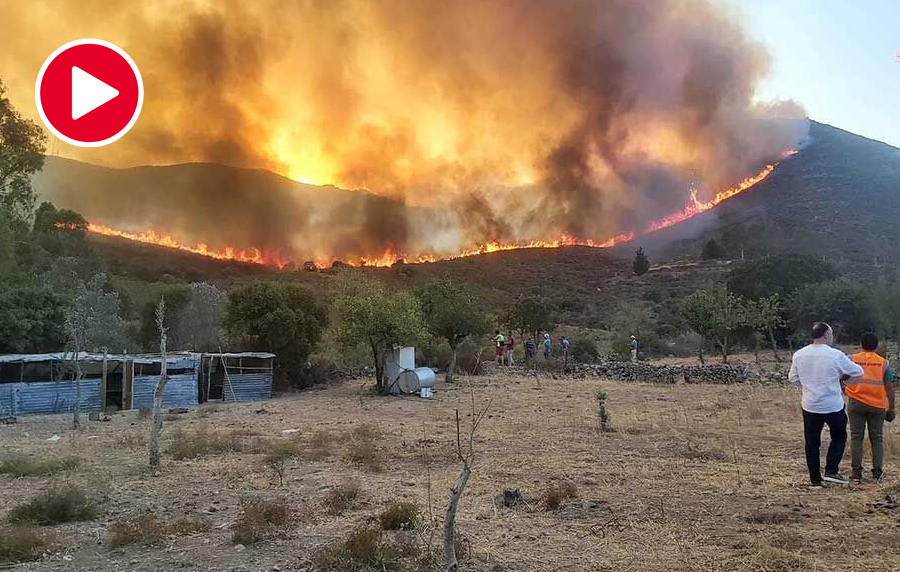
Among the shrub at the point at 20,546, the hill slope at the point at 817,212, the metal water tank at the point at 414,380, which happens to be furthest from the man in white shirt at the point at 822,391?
the hill slope at the point at 817,212

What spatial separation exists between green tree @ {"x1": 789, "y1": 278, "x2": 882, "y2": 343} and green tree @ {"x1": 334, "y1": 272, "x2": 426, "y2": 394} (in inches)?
969

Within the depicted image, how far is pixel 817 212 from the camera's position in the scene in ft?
242

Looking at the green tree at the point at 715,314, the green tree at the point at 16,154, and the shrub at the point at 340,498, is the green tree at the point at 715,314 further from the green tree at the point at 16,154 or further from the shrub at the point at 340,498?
the green tree at the point at 16,154

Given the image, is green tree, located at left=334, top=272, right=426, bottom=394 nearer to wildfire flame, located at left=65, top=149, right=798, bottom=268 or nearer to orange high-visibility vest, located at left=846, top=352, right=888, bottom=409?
orange high-visibility vest, located at left=846, top=352, right=888, bottom=409

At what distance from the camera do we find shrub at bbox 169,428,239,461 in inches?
449

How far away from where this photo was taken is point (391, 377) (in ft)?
75.0

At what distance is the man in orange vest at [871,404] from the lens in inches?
323

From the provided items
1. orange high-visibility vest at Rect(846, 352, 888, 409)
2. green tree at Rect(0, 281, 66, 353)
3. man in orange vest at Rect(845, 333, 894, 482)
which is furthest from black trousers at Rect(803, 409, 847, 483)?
green tree at Rect(0, 281, 66, 353)

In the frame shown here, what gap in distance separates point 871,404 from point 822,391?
3.04 ft

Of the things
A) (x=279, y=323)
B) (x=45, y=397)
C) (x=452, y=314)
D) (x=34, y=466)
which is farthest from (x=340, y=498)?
(x=279, y=323)

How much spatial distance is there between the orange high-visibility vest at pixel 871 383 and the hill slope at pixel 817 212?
Result: 196 feet

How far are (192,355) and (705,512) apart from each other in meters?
19.3

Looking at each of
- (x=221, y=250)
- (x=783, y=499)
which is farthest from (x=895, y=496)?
(x=221, y=250)

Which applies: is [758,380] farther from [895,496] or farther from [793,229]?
[793,229]
